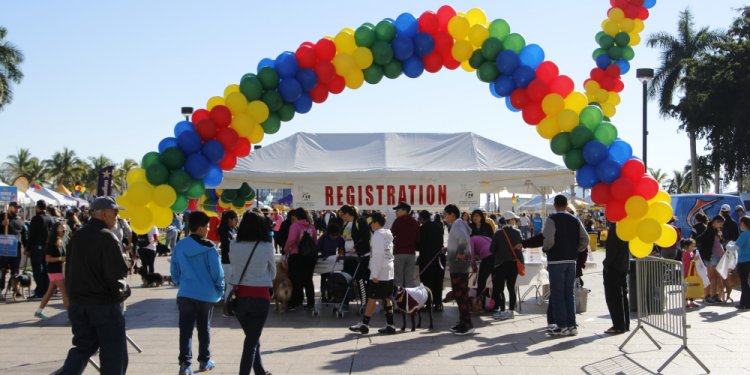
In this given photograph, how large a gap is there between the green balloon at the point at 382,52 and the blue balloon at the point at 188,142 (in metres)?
2.54

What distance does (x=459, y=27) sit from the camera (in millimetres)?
9555

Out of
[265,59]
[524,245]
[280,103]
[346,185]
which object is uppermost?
[265,59]

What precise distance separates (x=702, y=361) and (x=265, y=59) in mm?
6445

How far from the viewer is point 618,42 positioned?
1146 centimetres

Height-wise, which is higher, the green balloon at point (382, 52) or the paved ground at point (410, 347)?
the green balloon at point (382, 52)

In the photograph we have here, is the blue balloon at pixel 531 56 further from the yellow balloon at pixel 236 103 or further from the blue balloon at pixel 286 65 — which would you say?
the yellow balloon at pixel 236 103

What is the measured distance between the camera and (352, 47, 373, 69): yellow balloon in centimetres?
959

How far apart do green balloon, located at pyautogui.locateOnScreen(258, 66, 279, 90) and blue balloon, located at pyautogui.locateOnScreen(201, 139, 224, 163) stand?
3.32ft

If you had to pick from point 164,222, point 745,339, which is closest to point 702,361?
point 745,339

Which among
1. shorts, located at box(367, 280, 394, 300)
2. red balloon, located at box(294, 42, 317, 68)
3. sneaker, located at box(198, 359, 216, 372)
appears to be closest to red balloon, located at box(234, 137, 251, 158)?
red balloon, located at box(294, 42, 317, 68)

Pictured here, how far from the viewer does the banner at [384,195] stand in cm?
1374

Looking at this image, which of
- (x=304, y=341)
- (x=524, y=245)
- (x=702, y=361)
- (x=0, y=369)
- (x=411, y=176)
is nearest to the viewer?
(x=0, y=369)

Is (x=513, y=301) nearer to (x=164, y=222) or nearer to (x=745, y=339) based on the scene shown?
(x=745, y=339)

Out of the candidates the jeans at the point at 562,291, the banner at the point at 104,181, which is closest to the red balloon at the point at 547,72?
the jeans at the point at 562,291
